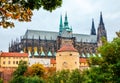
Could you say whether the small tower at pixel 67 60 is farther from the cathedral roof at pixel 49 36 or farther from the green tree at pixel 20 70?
the cathedral roof at pixel 49 36

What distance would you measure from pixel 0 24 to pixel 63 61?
83.7 metres

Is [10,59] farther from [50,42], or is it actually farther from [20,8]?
[20,8]

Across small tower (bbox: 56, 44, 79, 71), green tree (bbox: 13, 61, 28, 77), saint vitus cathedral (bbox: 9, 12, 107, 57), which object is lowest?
green tree (bbox: 13, 61, 28, 77)

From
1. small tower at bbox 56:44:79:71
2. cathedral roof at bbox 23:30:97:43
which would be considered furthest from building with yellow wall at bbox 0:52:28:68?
cathedral roof at bbox 23:30:97:43

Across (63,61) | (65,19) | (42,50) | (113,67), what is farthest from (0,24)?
(65,19)

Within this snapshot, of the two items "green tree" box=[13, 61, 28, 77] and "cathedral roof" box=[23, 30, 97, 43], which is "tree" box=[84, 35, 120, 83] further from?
"cathedral roof" box=[23, 30, 97, 43]

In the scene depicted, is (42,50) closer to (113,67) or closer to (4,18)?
(113,67)

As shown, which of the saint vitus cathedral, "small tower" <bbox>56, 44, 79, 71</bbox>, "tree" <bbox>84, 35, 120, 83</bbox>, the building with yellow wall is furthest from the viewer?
the saint vitus cathedral

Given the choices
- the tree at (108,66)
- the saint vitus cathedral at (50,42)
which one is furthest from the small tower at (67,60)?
the tree at (108,66)

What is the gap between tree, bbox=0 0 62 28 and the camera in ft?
24.0

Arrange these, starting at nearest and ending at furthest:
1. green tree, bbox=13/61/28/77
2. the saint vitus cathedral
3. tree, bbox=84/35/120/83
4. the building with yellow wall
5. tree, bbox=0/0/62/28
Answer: tree, bbox=0/0/62/28, tree, bbox=84/35/120/83, green tree, bbox=13/61/28/77, the building with yellow wall, the saint vitus cathedral

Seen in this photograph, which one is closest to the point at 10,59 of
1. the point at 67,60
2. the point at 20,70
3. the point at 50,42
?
the point at 20,70

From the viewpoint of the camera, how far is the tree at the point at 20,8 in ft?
24.0

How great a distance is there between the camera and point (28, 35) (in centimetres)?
13938
